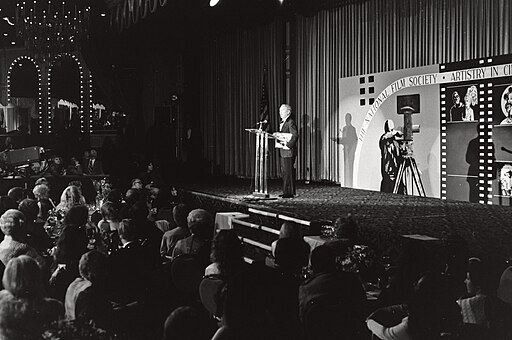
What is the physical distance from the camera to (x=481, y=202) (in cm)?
874

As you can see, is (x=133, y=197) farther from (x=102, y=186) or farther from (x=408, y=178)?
(x=408, y=178)

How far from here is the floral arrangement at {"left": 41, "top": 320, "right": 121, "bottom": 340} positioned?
2.59 m

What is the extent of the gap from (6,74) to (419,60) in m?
8.92

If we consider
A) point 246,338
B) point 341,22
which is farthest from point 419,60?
point 246,338

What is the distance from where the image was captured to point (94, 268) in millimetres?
3146

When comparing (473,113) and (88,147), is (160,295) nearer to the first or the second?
(473,113)

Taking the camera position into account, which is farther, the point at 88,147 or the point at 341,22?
the point at 88,147

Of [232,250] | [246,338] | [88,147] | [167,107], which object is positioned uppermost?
[167,107]

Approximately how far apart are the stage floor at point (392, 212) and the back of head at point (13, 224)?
10.9 ft

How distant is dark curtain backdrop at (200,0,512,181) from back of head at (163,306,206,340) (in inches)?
282

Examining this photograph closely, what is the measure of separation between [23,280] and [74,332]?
1.60 ft

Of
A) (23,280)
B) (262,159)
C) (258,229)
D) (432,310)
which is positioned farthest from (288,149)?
(23,280)

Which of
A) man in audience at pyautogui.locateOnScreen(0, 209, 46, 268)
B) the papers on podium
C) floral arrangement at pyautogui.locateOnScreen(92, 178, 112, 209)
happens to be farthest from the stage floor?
man in audience at pyautogui.locateOnScreen(0, 209, 46, 268)

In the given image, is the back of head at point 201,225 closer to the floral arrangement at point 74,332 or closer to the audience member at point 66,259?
the audience member at point 66,259
